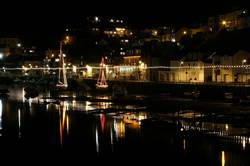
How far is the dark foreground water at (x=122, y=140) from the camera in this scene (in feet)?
71.3

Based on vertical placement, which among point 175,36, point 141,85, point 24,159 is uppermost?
point 175,36

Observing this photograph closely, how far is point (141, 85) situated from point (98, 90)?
7815 mm

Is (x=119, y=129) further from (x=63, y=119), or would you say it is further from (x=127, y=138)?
(x=63, y=119)

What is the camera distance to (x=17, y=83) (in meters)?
80.0

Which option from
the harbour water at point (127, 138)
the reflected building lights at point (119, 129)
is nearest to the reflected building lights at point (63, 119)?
the harbour water at point (127, 138)

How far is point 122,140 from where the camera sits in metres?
25.6

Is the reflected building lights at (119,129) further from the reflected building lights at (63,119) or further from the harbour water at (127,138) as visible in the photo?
the reflected building lights at (63,119)

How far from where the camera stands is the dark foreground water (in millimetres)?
21734

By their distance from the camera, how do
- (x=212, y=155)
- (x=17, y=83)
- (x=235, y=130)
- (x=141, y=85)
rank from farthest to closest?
(x=17, y=83) → (x=141, y=85) → (x=235, y=130) → (x=212, y=155)

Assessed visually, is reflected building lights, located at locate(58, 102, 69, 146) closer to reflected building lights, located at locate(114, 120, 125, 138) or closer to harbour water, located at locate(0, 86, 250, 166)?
harbour water, located at locate(0, 86, 250, 166)

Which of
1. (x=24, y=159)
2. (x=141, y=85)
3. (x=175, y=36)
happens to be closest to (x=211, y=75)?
(x=141, y=85)

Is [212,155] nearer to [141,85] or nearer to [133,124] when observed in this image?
[133,124]

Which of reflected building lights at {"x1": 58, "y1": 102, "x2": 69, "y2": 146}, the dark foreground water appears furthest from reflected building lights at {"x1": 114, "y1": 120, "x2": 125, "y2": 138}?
reflected building lights at {"x1": 58, "y1": 102, "x2": 69, "y2": 146}

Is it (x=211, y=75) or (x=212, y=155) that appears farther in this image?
(x=211, y=75)
